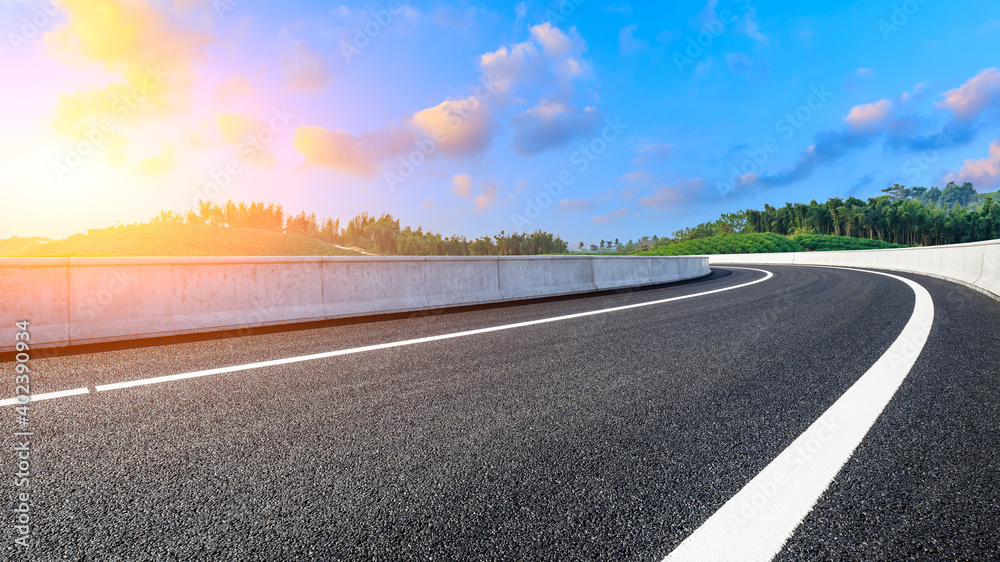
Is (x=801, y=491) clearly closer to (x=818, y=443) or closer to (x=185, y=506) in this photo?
(x=818, y=443)

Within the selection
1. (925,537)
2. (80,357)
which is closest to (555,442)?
(925,537)

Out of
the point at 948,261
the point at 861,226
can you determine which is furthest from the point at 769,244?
the point at 948,261

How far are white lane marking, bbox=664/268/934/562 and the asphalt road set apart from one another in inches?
2.1

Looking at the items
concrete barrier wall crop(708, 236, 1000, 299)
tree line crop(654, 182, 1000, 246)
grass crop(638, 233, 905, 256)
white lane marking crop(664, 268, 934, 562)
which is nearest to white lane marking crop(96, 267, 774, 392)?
white lane marking crop(664, 268, 934, 562)

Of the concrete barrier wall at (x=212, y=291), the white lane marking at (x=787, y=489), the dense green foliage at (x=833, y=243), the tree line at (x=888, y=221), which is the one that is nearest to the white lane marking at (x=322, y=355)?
the concrete barrier wall at (x=212, y=291)

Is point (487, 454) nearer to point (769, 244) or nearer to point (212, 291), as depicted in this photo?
point (212, 291)

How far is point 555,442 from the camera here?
261cm

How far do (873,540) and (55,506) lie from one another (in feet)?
10.7

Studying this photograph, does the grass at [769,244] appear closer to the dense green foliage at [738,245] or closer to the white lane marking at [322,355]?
the dense green foliage at [738,245]

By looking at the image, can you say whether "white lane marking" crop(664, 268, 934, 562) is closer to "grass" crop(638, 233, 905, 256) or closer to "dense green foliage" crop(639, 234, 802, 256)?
"dense green foliage" crop(639, 234, 802, 256)

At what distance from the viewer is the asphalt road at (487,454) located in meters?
1.74

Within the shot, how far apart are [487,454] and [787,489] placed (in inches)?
54.6

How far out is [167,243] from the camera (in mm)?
111250

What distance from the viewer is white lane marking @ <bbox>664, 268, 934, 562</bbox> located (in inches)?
65.2
